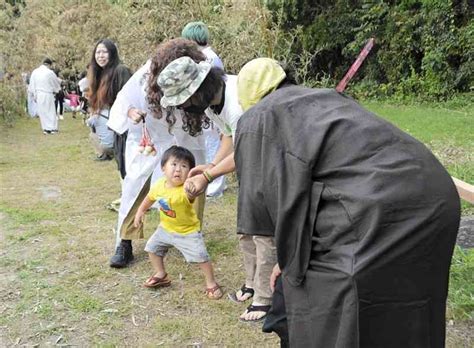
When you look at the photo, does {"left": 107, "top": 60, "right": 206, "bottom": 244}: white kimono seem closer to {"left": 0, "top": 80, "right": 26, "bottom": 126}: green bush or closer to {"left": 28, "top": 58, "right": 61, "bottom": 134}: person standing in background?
{"left": 28, "top": 58, "right": 61, "bottom": 134}: person standing in background

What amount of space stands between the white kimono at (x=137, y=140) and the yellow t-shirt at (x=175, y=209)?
0.39 metres

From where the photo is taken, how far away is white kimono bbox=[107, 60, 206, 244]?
4.03m

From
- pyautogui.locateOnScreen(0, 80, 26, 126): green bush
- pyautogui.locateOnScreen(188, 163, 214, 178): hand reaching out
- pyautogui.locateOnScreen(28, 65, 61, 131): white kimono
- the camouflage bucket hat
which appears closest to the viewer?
the camouflage bucket hat

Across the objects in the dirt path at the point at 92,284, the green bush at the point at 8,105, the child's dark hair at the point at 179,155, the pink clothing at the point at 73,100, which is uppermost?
the child's dark hair at the point at 179,155

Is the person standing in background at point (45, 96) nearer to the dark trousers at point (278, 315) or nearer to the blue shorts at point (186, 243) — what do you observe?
the blue shorts at point (186, 243)

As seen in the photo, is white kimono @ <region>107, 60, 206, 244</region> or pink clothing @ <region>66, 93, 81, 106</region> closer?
A: white kimono @ <region>107, 60, 206, 244</region>

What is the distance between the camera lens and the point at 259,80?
2.26 meters

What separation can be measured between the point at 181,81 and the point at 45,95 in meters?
11.5

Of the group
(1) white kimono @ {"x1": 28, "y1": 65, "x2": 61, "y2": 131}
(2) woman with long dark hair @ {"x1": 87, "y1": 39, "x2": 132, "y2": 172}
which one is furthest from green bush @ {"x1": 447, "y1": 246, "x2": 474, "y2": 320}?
(1) white kimono @ {"x1": 28, "y1": 65, "x2": 61, "y2": 131}

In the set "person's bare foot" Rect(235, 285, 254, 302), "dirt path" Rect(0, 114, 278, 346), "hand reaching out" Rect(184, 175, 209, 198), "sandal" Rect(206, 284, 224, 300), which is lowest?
"dirt path" Rect(0, 114, 278, 346)

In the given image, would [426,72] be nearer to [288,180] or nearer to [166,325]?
[166,325]

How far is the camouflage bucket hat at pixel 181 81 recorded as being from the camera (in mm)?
2787

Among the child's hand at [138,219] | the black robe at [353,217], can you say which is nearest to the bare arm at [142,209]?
the child's hand at [138,219]

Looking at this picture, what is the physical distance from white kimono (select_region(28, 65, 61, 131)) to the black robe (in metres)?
12.2
